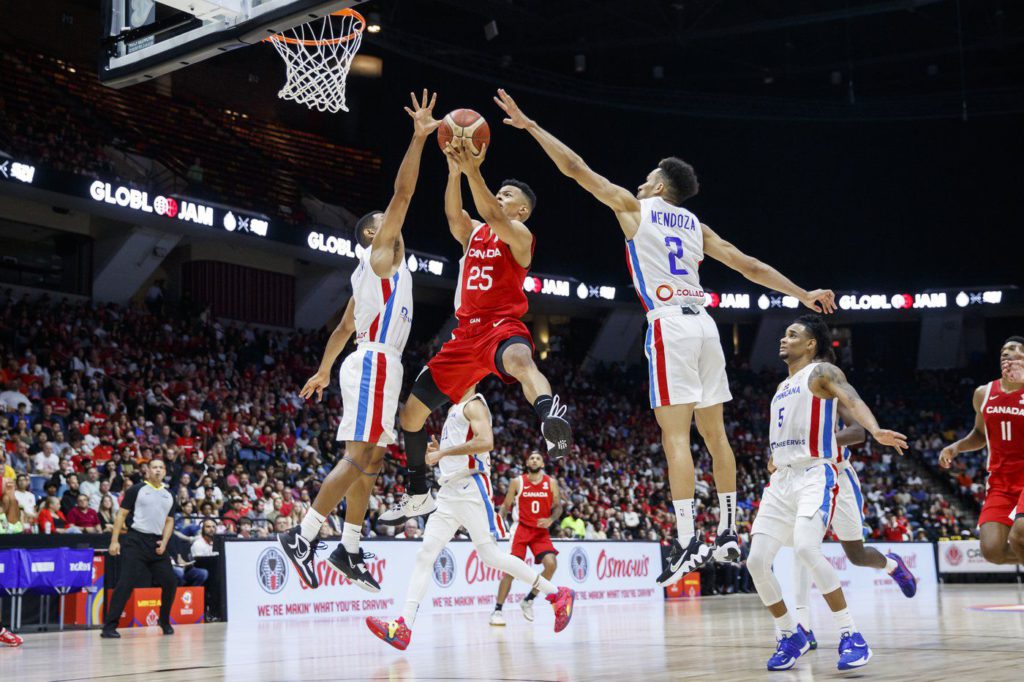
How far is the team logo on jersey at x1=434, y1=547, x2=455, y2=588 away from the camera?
16266mm

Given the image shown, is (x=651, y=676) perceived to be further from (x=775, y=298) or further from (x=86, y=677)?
(x=775, y=298)

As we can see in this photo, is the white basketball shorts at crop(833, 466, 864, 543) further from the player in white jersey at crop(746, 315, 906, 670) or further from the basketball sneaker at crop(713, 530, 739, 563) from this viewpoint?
the basketball sneaker at crop(713, 530, 739, 563)

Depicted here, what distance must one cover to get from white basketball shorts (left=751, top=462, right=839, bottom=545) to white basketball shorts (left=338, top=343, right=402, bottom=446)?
8.76 ft

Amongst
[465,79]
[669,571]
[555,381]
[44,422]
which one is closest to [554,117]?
[465,79]

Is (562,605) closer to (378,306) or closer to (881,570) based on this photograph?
(378,306)

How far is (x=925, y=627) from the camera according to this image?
10.7 m

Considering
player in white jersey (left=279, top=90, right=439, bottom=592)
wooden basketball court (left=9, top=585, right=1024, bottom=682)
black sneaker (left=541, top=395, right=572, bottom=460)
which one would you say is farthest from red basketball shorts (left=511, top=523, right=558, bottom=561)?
black sneaker (left=541, top=395, right=572, bottom=460)

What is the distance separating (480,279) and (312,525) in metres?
2.18

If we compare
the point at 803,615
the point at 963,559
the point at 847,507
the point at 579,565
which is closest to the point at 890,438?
the point at 803,615

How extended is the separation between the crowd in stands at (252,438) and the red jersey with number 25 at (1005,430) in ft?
19.9

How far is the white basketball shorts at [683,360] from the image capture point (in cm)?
710

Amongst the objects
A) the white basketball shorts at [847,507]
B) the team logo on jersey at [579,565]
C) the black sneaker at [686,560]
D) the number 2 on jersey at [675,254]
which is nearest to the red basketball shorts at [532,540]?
the white basketball shorts at [847,507]

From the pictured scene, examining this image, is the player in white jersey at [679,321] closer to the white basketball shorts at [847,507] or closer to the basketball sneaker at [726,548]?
the basketball sneaker at [726,548]

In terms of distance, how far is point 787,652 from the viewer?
6.84 metres
